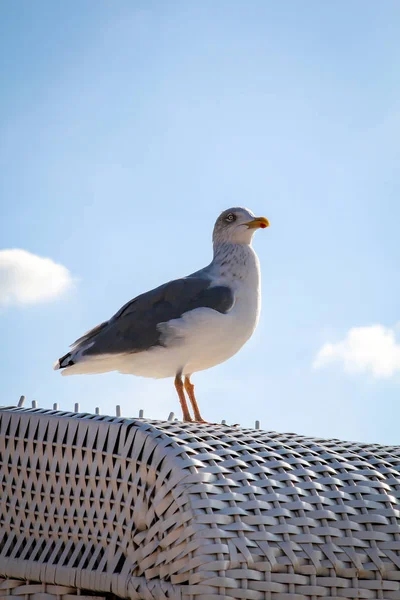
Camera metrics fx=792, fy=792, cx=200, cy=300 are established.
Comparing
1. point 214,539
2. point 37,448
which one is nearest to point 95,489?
point 37,448

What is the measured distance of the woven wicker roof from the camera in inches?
63.3

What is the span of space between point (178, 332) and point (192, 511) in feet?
4.95

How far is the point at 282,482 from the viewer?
181 cm

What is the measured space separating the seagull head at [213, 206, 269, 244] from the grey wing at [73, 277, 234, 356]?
14.7 inches

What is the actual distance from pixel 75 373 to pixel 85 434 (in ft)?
4.31

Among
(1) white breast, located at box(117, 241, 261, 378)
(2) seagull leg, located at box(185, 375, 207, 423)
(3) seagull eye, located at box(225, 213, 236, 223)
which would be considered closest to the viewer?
(1) white breast, located at box(117, 241, 261, 378)

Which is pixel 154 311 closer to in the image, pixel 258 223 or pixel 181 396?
pixel 181 396

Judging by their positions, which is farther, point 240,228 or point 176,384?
point 240,228

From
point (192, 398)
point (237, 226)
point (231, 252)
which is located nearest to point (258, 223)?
point (237, 226)

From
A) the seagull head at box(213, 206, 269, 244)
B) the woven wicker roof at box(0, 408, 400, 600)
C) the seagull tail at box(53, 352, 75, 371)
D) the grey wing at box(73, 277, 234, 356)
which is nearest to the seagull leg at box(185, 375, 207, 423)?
the grey wing at box(73, 277, 234, 356)

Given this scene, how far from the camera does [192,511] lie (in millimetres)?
1603

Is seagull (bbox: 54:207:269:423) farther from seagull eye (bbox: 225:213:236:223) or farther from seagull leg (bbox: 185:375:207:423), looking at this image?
seagull eye (bbox: 225:213:236:223)

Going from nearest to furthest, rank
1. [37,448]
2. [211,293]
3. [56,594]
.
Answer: [56,594] → [37,448] → [211,293]

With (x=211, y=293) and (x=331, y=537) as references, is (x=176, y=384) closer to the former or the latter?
(x=211, y=293)
